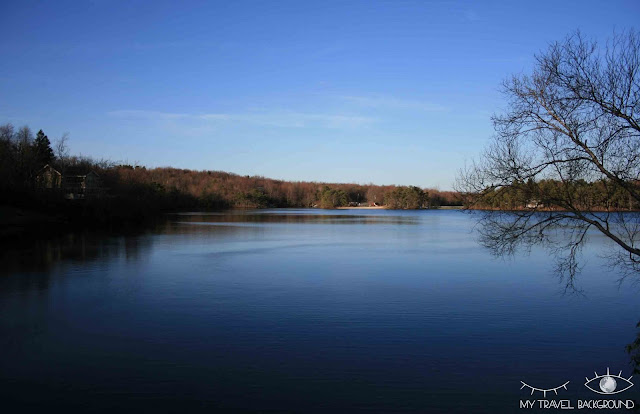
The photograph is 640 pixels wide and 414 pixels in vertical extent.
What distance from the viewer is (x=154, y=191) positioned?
68375 millimetres

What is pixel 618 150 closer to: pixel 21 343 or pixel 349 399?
pixel 349 399

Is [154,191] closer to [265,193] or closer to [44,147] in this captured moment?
[44,147]

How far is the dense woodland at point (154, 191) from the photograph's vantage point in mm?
39784

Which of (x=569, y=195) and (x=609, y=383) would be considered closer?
(x=609, y=383)

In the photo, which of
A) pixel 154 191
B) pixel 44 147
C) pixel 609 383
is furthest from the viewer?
pixel 154 191

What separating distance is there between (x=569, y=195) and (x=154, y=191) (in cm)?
6739

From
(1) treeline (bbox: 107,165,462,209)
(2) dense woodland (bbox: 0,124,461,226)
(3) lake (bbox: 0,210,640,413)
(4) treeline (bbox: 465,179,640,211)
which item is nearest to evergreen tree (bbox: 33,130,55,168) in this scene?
(2) dense woodland (bbox: 0,124,461,226)

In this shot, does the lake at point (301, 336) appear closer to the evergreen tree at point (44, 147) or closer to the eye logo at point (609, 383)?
the eye logo at point (609, 383)

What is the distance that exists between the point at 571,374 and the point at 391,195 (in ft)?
374

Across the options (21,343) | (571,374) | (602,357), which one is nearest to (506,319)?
(602,357)

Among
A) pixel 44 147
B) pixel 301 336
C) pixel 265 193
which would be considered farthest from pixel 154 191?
pixel 301 336

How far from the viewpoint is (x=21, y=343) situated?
8.27m

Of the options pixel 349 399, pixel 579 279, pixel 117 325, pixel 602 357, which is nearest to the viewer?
pixel 349 399

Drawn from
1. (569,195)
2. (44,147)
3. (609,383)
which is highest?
(44,147)
